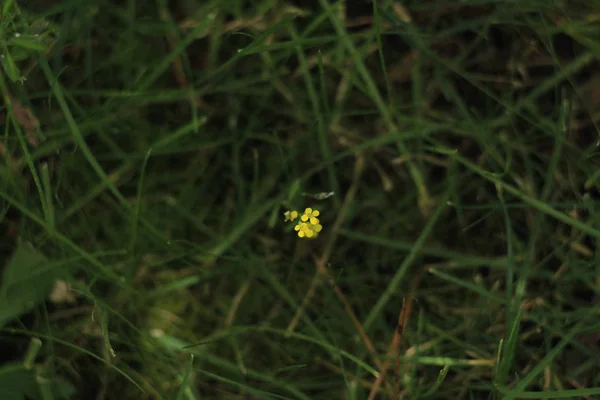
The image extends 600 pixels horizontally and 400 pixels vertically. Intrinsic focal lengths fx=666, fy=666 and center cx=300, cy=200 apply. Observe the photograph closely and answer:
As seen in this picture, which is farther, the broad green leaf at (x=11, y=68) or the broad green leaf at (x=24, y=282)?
the broad green leaf at (x=24, y=282)

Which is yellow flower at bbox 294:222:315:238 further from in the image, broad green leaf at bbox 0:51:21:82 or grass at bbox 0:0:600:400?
broad green leaf at bbox 0:51:21:82

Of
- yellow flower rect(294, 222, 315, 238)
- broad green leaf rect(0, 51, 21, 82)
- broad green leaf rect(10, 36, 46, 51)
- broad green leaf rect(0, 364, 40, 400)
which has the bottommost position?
broad green leaf rect(0, 364, 40, 400)

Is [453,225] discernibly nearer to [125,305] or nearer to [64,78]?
[125,305]

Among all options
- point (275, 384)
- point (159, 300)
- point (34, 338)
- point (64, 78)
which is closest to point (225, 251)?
point (159, 300)

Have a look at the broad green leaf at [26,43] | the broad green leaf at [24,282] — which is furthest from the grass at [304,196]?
the broad green leaf at [26,43]

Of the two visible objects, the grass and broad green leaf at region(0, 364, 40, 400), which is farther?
the grass

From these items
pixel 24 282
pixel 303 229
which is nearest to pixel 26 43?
pixel 24 282

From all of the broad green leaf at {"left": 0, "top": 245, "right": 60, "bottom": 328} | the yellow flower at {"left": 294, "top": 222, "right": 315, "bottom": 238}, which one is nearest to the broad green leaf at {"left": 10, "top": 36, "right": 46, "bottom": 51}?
the broad green leaf at {"left": 0, "top": 245, "right": 60, "bottom": 328}

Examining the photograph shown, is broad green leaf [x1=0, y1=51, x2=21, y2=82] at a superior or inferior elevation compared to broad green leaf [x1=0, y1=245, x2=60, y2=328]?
superior

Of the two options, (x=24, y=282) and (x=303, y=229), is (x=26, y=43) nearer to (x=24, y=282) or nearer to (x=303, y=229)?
(x=24, y=282)

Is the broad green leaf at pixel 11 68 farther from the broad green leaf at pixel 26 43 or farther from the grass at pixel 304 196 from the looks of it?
the grass at pixel 304 196
